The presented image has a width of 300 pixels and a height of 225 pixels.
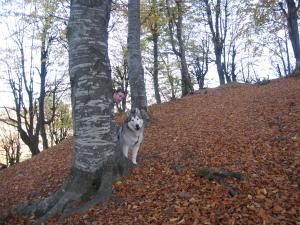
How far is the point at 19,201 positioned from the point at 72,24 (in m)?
4.06

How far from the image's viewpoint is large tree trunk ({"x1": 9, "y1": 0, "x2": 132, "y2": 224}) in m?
5.61

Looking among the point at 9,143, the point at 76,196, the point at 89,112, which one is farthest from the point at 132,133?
the point at 9,143

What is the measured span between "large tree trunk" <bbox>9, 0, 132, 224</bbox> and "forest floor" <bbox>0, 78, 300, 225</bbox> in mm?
420

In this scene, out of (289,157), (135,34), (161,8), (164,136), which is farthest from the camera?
(161,8)

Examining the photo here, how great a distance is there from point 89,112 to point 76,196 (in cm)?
153

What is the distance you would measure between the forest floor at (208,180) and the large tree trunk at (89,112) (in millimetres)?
420

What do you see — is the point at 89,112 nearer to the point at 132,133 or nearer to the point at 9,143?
the point at 132,133

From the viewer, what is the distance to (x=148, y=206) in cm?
499

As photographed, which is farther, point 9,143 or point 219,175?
point 9,143

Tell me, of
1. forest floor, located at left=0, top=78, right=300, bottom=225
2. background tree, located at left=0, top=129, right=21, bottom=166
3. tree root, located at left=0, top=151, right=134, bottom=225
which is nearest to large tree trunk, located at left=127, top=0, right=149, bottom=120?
forest floor, located at left=0, top=78, right=300, bottom=225

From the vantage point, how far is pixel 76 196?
5.47 meters

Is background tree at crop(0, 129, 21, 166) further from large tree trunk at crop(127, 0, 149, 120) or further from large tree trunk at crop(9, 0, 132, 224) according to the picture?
large tree trunk at crop(9, 0, 132, 224)

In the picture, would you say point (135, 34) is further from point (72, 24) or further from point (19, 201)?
point (19, 201)

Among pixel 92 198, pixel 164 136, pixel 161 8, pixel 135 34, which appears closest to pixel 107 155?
pixel 92 198
